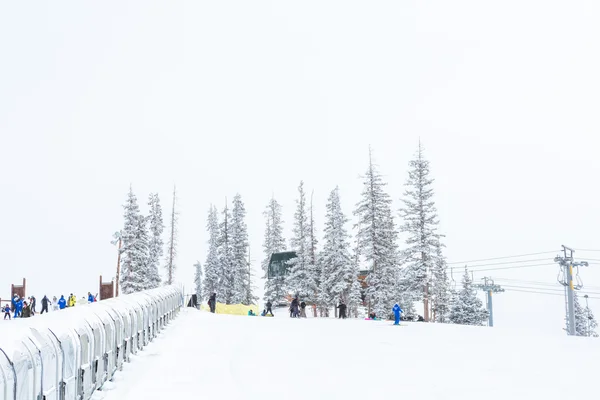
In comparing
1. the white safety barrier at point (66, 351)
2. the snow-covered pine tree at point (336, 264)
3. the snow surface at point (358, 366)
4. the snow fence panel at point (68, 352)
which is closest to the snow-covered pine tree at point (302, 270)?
the snow-covered pine tree at point (336, 264)

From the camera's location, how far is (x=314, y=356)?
18250 mm

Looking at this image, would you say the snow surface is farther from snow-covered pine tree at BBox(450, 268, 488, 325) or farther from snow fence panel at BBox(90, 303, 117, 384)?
snow-covered pine tree at BBox(450, 268, 488, 325)

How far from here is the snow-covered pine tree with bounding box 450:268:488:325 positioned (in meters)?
55.8

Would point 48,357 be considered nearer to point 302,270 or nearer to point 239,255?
point 302,270

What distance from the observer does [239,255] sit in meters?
64.9

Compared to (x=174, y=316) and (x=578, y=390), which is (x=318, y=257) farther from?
(x=578, y=390)

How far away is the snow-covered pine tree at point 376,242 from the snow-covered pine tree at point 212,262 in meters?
22.3

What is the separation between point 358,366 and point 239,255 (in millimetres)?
49351

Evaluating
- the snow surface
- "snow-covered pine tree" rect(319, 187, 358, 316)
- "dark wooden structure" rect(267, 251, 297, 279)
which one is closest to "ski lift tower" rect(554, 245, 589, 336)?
the snow surface

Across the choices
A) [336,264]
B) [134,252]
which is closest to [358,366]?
[336,264]

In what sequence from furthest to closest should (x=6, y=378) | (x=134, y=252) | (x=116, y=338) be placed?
(x=134, y=252) < (x=116, y=338) < (x=6, y=378)

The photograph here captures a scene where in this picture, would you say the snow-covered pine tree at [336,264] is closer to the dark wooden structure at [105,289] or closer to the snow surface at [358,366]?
the dark wooden structure at [105,289]

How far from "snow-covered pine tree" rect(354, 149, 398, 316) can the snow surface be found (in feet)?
67.0

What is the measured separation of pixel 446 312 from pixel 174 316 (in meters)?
31.5
